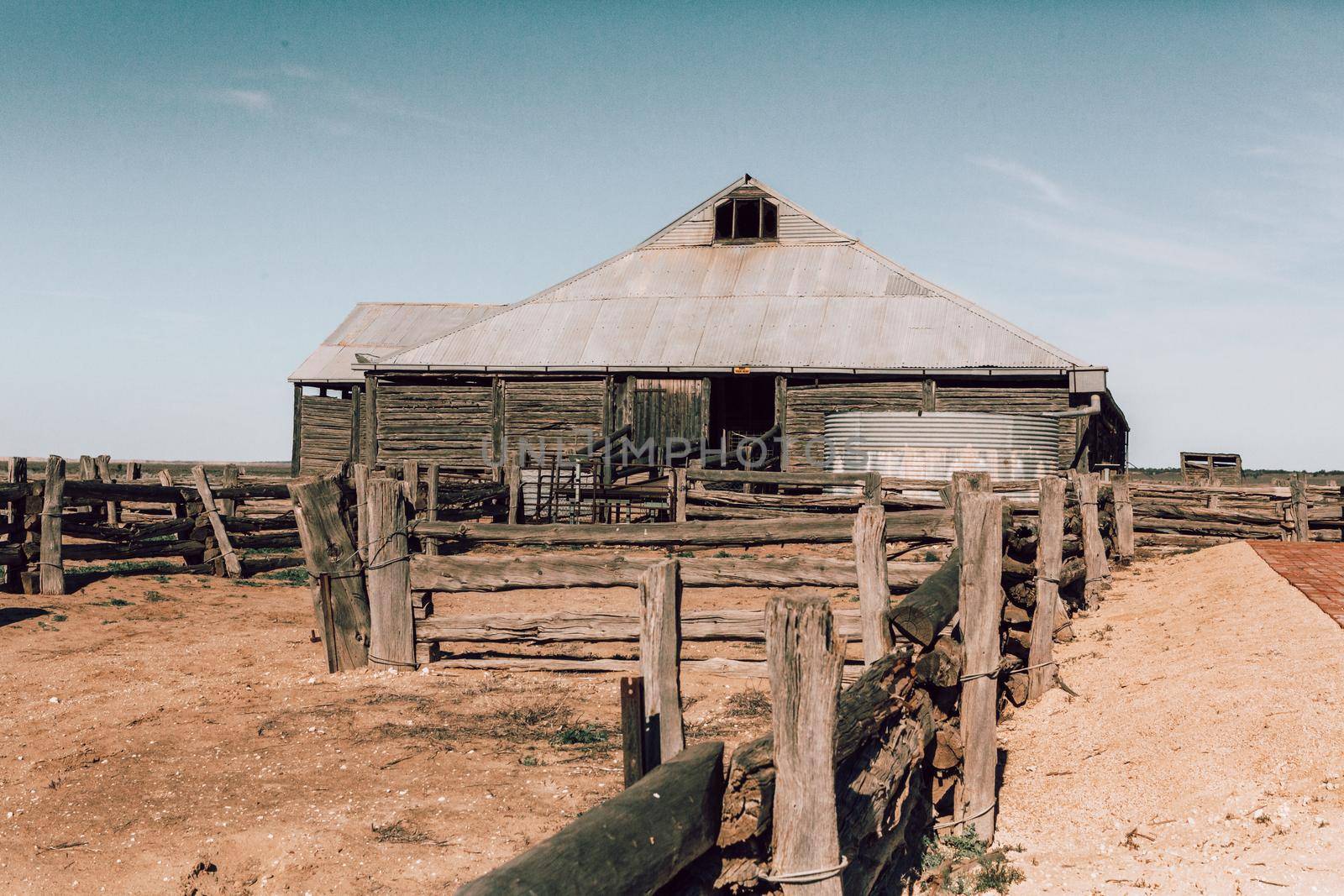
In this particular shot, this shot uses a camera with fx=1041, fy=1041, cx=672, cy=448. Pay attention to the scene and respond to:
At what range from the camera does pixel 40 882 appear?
4629 mm

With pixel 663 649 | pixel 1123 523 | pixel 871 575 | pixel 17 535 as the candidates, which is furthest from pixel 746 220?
pixel 663 649

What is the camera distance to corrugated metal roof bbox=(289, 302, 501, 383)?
100ft

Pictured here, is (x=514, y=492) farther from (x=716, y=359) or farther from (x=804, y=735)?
(x=804, y=735)

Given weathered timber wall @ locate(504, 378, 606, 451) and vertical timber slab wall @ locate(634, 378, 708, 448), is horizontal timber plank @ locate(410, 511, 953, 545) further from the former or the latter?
weathered timber wall @ locate(504, 378, 606, 451)

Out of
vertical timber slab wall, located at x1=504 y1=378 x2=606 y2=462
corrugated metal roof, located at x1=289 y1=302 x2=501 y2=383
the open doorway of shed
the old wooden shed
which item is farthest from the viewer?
corrugated metal roof, located at x1=289 y1=302 x2=501 y2=383

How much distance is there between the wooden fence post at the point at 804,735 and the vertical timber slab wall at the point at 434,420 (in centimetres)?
2251

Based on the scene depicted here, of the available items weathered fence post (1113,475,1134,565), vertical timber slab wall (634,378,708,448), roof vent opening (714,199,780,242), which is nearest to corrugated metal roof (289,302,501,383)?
roof vent opening (714,199,780,242)

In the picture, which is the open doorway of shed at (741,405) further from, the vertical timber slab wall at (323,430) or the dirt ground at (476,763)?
the dirt ground at (476,763)

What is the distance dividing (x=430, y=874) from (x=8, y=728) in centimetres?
424

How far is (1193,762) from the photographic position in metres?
6.55

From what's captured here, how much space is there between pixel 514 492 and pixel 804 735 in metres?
17.0

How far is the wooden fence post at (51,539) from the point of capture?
13.2 meters

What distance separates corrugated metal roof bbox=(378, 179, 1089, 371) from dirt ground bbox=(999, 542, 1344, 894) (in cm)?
1423

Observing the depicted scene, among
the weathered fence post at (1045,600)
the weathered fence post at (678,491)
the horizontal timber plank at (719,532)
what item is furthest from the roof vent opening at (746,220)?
the horizontal timber plank at (719,532)
